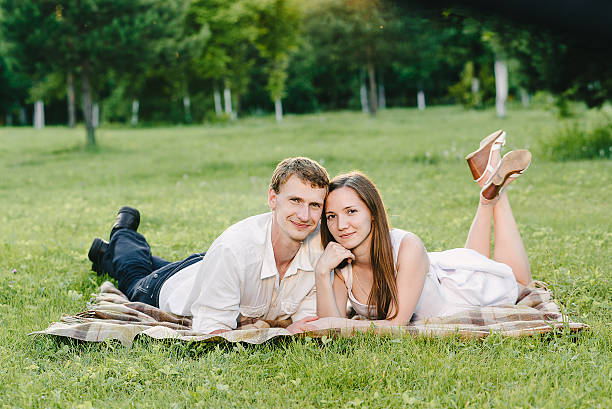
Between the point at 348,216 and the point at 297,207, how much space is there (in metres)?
0.40

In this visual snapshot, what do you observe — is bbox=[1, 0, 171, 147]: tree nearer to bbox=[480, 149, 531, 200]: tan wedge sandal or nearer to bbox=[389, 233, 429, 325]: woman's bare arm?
bbox=[480, 149, 531, 200]: tan wedge sandal

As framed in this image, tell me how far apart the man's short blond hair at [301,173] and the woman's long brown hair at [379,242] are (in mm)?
174

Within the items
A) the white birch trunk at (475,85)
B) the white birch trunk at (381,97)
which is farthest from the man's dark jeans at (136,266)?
the white birch trunk at (381,97)

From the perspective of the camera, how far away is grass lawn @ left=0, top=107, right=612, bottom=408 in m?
3.42

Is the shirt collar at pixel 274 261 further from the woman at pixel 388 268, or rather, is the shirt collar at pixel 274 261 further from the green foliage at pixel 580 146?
the green foliage at pixel 580 146

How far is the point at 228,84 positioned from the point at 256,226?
3910cm

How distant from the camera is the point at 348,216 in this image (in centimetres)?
431

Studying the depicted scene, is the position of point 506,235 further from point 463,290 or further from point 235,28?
point 235,28

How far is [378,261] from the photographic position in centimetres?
438

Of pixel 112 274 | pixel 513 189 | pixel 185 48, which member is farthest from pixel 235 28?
pixel 112 274

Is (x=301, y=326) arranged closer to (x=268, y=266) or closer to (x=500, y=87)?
(x=268, y=266)

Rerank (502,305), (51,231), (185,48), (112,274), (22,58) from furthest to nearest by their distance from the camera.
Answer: (185,48)
(22,58)
(51,231)
(112,274)
(502,305)

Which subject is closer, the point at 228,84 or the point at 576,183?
the point at 576,183

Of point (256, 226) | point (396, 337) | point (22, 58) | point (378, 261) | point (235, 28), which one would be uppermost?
point (235, 28)
